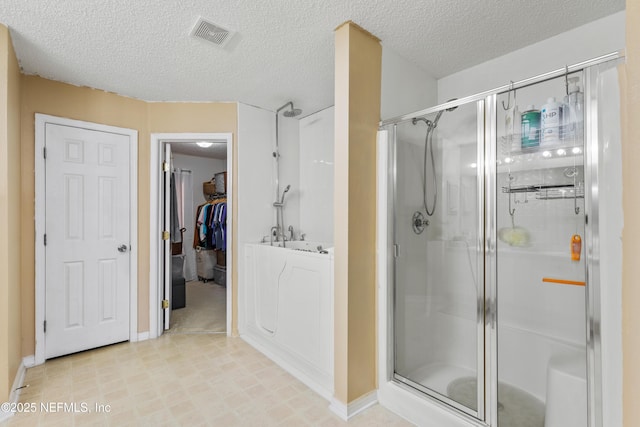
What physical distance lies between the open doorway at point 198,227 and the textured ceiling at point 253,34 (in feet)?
6.46

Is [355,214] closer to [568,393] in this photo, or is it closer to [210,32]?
[568,393]

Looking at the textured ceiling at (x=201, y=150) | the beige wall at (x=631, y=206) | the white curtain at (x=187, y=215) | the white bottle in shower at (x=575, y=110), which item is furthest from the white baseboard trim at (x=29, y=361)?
the white bottle in shower at (x=575, y=110)

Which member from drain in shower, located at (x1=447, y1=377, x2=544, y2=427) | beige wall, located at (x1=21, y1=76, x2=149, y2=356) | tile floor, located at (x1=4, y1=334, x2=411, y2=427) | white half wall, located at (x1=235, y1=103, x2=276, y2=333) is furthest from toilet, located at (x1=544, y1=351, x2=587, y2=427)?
beige wall, located at (x1=21, y1=76, x2=149, y2=356)

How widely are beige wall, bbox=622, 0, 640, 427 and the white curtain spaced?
603 cm

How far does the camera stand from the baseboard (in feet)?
6.20

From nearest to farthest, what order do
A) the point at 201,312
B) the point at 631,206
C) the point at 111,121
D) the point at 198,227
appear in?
1. the point at 631,206
2. the point at 111,121
3. the point at 201,312
4. the point at 198,227

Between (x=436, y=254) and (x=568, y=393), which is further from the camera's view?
(x=436, y=254)

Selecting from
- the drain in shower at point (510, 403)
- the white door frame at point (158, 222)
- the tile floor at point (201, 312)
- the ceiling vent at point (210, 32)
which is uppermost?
the ceiling vent at point (210, 32)

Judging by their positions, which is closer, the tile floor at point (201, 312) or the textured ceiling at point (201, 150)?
the tile floor at point (201, 312)

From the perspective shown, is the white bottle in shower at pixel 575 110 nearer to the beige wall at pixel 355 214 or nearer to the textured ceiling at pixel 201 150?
the beige wall at pixel 355 214

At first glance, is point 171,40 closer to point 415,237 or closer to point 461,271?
point 415,237

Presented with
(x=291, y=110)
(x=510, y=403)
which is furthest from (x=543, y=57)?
(x=510, y=403)

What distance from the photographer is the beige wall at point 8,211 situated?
191 cm

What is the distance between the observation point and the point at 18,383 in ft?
7.31
